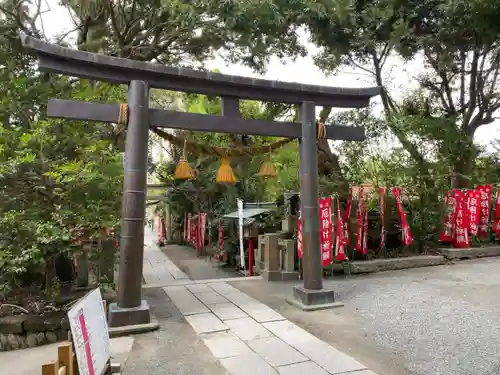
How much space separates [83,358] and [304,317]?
171 inches

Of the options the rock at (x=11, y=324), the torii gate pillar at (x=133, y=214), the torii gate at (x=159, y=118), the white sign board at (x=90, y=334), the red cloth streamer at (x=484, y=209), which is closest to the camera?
the white sign board at (x=90, y=334)

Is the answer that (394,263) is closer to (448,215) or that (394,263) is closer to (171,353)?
(448,215)

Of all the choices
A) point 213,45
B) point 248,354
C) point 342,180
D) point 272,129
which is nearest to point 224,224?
point 342,180

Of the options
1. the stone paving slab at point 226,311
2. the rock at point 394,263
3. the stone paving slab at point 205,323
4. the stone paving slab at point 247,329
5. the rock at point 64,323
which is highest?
the rock at point 394,263

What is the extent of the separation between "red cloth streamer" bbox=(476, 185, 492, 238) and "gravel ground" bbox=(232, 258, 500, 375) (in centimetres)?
371

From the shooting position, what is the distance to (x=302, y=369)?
4457mm

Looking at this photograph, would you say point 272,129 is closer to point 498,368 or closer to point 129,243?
point 129,243

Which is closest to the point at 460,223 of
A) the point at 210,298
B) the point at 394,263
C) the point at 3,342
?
the point at 394,263

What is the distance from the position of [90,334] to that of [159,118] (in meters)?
4.02

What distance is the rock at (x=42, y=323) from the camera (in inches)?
300

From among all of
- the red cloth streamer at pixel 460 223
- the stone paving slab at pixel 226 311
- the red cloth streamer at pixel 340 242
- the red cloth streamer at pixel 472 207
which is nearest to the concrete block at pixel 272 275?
the red cloth streamer at pixel 340 242

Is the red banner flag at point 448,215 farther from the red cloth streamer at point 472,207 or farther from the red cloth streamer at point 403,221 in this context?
the red cloth streamer at point 403,221

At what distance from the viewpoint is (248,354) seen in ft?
16.2

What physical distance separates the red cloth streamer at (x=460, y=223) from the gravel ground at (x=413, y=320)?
251 centimetres
